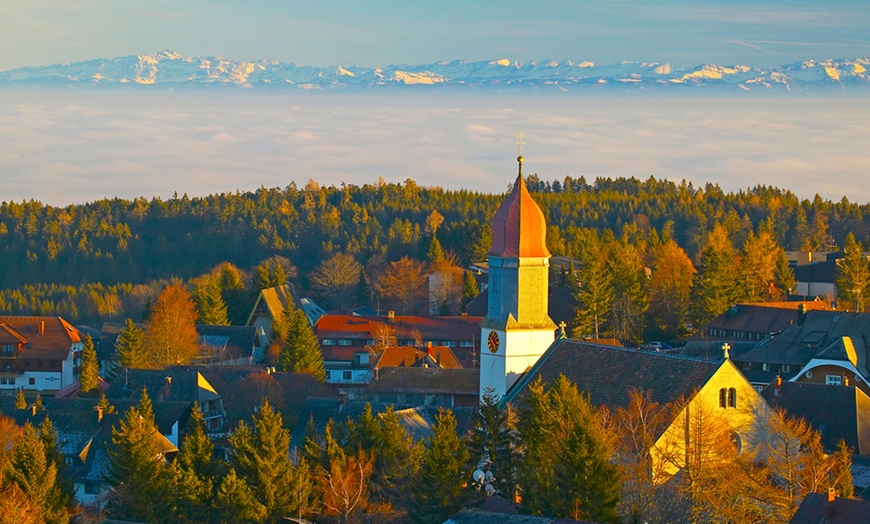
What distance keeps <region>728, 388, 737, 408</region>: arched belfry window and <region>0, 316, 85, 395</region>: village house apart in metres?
63.9

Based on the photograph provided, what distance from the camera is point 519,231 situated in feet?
214

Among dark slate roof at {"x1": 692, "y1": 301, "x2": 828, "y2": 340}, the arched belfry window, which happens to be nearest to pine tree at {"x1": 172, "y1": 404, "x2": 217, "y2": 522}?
the arched belfry window

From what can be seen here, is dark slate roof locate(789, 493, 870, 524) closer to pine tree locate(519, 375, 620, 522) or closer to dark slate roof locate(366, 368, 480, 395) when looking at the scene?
pine tree locate(519, 375, 620, 522)

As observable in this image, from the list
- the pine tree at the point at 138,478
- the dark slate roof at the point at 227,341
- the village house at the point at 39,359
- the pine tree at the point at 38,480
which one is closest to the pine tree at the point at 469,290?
the dark slate roof at the point at 227,341

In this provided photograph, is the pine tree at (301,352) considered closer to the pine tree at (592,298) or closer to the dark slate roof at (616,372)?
the pine tree at (592,298)

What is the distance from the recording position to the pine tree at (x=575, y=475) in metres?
46.9

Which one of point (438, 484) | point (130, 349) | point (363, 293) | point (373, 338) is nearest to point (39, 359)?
point (130, 349)

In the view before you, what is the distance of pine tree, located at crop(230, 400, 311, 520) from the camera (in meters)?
52.5

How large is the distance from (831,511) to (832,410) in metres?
24.3

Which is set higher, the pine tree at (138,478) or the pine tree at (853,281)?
the pine tree at (853,281)

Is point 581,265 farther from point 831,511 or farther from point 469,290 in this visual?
point 831,511

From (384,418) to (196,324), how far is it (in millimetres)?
62038

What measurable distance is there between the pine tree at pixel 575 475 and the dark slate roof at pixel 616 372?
14.8ft

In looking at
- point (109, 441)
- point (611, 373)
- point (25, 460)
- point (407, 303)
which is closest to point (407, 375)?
point (109, 441)
